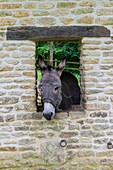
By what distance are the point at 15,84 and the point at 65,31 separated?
121 centimetres

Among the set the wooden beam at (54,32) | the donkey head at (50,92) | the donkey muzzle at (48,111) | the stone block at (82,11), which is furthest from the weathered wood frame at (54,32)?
the donkey muzzle at (48,111)

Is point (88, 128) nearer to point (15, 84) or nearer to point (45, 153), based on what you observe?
point (45, 153)

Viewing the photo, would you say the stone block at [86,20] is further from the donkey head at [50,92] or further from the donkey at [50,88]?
the donkey head at [50,92]

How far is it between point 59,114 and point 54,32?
1370 mm

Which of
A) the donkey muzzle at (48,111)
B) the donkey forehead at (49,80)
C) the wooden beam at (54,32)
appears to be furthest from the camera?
the wooden beam at (54,32)

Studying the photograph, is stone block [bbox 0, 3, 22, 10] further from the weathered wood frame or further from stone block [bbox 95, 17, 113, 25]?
stone block [bbox 95, 17, 113, 25]

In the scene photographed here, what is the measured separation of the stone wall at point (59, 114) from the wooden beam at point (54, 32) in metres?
0.08

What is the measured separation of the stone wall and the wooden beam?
0.25 ft

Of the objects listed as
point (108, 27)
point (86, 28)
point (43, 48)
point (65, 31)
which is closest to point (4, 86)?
point (65, 31)

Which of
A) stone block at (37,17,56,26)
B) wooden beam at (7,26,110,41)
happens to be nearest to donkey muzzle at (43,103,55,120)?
wooden beam at (7,26,110,41)

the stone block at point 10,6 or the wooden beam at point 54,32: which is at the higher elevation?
the stone block at point 10,6

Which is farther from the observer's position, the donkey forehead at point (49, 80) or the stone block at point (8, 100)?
the stone block at point (8, 100)

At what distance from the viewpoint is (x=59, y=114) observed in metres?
4.83

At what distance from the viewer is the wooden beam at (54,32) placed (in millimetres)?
4758
